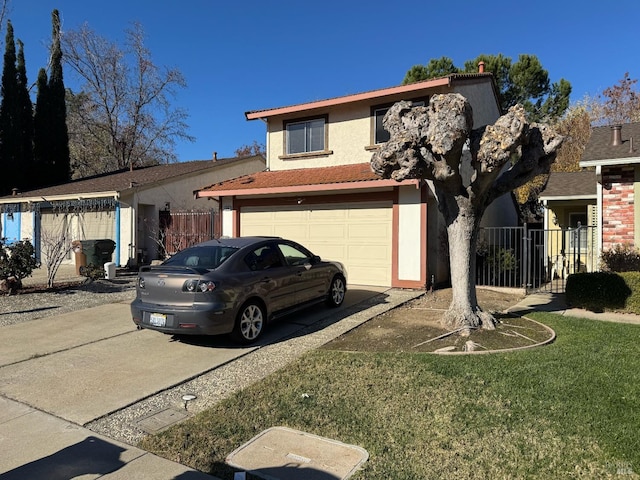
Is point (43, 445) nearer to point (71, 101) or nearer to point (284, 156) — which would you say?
point (284, 156)

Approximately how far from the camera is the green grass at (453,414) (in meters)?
3.25

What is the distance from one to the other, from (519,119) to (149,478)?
19.5 feet

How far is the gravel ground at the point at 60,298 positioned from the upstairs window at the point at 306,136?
6747 mm

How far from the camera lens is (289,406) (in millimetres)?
4340

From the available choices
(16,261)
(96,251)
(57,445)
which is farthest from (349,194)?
(57,445)

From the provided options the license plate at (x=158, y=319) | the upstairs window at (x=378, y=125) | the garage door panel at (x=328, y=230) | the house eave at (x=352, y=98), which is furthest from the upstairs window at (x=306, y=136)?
the license plate at (x=158, y=319)

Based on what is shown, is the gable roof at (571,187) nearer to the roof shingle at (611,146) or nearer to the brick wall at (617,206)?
the roof shingle at (611,146)

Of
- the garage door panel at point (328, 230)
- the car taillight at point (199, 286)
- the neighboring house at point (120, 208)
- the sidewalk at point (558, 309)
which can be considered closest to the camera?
the car taillight at point (199, 286)

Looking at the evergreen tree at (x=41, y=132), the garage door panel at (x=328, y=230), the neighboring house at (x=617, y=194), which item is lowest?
the garage door panel at (x=328, y=230)

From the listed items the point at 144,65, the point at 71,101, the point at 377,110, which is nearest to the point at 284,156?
the point at 377,110

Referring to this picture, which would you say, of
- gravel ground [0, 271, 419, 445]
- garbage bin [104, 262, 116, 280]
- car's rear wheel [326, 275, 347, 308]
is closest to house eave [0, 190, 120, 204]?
garbage bin [104, 262, 116, 280]

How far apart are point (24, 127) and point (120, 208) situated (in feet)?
56.1

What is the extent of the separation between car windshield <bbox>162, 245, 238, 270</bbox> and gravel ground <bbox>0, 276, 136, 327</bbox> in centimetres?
383

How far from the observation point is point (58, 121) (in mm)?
29109
